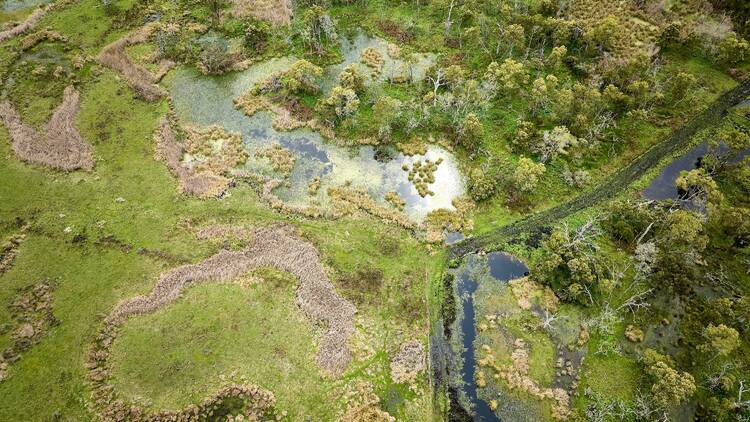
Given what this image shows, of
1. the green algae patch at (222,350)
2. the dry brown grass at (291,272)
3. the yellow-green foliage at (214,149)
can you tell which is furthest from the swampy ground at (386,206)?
the dry brown grass at (291,272)

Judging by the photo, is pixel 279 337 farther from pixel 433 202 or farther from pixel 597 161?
pixel 597 161

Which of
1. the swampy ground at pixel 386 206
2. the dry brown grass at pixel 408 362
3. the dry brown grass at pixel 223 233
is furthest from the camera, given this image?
the dry brown grass at pixel 223 233

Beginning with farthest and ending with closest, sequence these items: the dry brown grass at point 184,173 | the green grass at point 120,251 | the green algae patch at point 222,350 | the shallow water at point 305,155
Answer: the shallow water at point 305,155 → the dry brown grass at point 184,173 → the green grass at point 120,251 → the green algae patch at point 222,350

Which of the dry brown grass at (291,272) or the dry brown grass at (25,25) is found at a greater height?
the dry brown grass at (25,25)

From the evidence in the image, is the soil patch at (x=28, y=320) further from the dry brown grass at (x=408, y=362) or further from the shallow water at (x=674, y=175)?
the shallow water at (x=674, y=175)

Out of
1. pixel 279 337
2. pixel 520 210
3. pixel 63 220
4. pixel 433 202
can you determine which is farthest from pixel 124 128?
pixel 520 210
